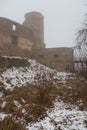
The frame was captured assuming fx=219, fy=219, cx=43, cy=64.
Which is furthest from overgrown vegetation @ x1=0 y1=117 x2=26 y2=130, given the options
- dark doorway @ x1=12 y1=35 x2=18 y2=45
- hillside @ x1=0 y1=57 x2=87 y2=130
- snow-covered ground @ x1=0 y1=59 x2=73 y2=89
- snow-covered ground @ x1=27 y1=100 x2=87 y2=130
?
dark doorway @ x1=12 y1=35 x2=18 y2=45

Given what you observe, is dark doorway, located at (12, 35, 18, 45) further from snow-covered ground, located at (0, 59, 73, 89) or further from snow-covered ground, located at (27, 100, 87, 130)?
snow-covered ground, located at (27, 100, 87, 130)

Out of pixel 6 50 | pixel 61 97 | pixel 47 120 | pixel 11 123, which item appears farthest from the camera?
pixel 6 50

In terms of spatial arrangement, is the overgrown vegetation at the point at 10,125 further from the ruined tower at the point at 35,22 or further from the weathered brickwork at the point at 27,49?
the ruined tower at the point at 35,22

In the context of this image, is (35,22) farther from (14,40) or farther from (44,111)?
(44,111)

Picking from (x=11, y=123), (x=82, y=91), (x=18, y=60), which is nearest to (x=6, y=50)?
(x=18, y=60)

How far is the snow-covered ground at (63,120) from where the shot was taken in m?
6.21

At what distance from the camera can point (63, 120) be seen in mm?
6707

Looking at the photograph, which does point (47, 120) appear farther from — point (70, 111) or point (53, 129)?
point (70, 111)

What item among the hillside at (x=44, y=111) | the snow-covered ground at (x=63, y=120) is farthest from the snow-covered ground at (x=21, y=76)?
the snow-covered ground at (x=63, y=120)

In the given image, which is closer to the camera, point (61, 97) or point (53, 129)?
point (53, 129)

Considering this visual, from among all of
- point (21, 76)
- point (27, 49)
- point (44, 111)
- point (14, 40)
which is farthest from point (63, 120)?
point (27, 49)

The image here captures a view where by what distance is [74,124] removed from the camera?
6.38 meters

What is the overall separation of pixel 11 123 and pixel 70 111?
8.26ft

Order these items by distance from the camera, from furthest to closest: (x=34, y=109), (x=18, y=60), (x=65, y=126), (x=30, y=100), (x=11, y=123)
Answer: (x=18, y=60)
(x=30, y=100)
(x=34, y=109)
(x=65, y=126)
(x=11, y=123)
